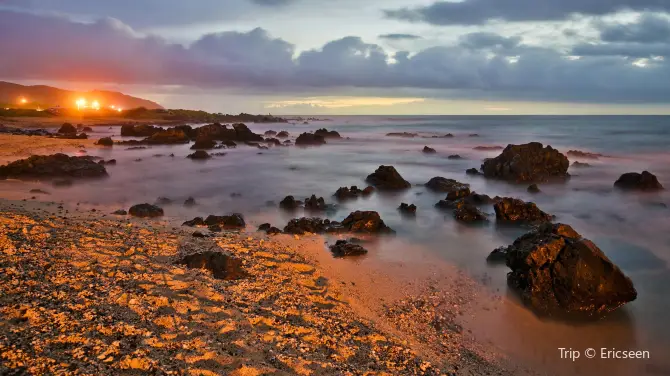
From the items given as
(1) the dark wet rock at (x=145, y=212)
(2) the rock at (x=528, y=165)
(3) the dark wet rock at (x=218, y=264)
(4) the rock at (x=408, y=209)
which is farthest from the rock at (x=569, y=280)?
(2) the rock at (x=528, y=165)

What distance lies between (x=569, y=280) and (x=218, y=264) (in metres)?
5.64

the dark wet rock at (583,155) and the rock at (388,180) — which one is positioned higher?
the dark wet rock at (583,155)

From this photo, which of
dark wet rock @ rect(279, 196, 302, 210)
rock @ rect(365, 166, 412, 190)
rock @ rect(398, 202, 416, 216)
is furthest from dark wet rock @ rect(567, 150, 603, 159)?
dark wet rock @ rect(279, 196, 302, 210)

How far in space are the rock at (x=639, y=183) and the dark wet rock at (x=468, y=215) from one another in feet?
32.4

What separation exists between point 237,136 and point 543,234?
1449 inches

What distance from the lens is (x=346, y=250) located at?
8.77 metres

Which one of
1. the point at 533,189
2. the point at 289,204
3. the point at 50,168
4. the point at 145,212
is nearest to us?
the point at 145,212

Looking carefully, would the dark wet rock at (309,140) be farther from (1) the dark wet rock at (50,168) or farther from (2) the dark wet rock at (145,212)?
(2) the dark wet rock at (145,212)

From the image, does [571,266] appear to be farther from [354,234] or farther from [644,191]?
[644,191]

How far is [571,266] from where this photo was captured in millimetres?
6836

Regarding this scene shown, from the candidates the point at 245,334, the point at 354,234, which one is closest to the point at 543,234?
the point at 354,234

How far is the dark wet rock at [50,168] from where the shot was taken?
52.0ft

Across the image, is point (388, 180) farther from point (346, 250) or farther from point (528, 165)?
point (346, 250)

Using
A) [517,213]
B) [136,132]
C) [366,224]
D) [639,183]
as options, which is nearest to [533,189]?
[639,183]
